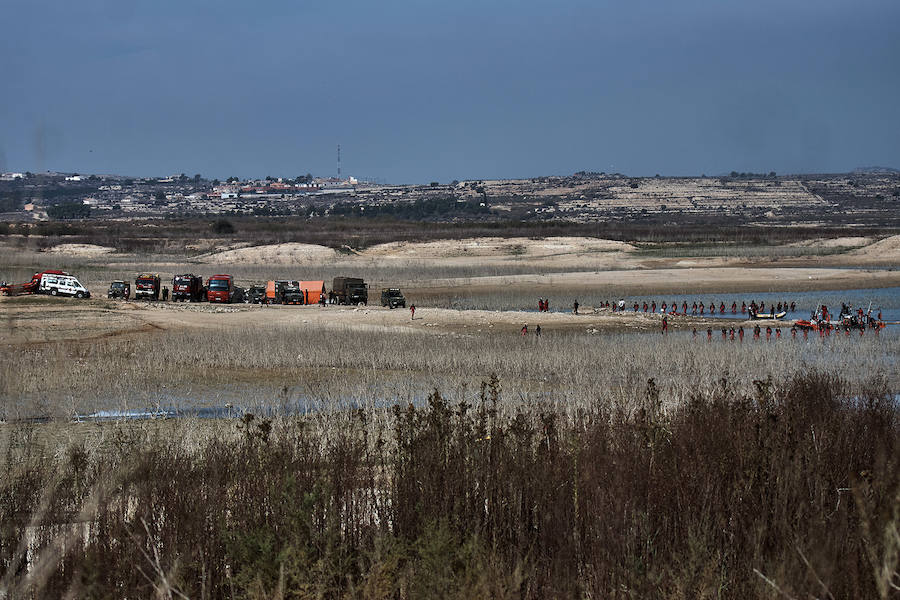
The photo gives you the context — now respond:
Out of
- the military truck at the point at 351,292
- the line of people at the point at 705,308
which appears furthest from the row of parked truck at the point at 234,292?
the line of people at the point at 705,308

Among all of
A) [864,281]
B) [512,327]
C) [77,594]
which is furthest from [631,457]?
[864,281]

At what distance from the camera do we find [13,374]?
19.0m

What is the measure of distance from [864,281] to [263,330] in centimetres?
4598

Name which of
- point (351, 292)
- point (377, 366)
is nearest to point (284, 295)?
point (351, 292)

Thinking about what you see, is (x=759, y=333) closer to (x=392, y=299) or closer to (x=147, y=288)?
(x=392, y=299)

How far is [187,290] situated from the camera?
5650 centimetres

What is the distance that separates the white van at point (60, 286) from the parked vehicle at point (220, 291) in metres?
7.77

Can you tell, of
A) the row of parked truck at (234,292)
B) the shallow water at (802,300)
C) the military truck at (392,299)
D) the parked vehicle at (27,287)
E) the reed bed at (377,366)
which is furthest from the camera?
the row of parked truck at (234,292)

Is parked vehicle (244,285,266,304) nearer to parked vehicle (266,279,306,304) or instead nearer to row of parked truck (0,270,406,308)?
row of parked truck (0,270,406,308)

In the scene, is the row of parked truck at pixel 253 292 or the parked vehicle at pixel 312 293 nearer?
the row of parked truck at pixel 253 292

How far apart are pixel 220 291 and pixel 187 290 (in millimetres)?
1813

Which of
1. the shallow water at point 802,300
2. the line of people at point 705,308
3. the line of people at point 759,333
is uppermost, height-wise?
the line of people at point 759,333

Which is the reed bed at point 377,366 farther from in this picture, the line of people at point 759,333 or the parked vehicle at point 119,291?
the parked vehicle at point 119,291

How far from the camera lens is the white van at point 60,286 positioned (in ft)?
156
